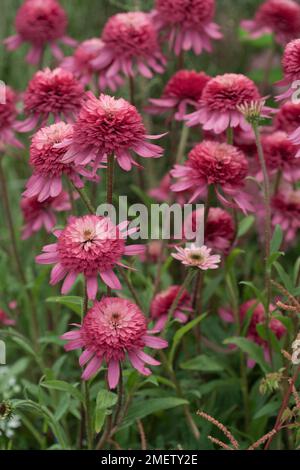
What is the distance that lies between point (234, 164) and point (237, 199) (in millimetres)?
68

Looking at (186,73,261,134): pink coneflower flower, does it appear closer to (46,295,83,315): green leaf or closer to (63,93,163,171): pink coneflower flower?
(63,93,163,171): pink coneflower flower

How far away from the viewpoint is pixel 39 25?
185 centimetres

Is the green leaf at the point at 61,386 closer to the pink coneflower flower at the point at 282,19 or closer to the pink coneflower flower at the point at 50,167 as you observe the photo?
the pink coneflower flower at the point at 50,167

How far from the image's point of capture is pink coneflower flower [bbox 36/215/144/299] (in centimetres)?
106

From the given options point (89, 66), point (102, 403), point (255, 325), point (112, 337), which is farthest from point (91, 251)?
point (89, 66)

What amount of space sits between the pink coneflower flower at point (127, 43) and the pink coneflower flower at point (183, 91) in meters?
0.07

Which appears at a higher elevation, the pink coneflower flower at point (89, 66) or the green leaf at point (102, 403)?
the pink coneflower flower at point (89, 66)

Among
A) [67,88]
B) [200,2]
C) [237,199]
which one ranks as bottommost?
[237,199]

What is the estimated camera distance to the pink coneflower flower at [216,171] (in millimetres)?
1308

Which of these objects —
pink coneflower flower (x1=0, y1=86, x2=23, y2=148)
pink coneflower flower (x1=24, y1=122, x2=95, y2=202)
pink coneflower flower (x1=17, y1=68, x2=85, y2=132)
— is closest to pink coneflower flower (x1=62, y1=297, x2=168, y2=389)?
pink coneflower flower (x1=24, y1=122, x2=95, y2=202)

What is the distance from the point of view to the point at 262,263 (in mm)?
1753

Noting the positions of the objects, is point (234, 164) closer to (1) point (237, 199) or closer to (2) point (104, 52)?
(1) point (237, 199)

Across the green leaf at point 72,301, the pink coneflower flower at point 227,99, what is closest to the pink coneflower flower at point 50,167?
the green leaf at point 72,301
